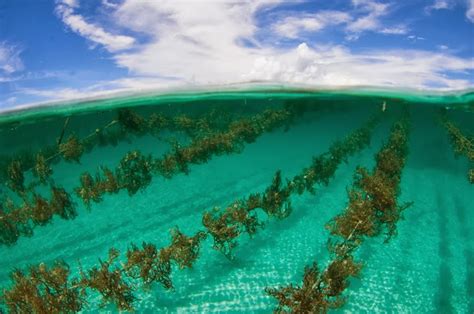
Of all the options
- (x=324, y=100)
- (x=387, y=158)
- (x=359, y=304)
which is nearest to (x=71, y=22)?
(x=387, y=158)

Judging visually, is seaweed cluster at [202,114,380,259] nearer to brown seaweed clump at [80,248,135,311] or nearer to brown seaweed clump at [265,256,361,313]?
brown seaweed clump at [80,248,135,311]

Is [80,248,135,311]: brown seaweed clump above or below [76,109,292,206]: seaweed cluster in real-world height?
below

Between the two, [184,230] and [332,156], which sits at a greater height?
[332,156]

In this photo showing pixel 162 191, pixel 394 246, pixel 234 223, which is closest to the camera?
pixel 234 223

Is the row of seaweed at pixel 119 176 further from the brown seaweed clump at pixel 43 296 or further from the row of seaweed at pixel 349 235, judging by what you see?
the row of seaweed at pixel 349 235

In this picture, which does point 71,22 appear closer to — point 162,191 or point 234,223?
point 162,191

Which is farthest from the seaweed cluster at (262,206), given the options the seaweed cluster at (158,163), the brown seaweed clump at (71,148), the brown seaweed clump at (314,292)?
the brown seaweed clump at (71,148)

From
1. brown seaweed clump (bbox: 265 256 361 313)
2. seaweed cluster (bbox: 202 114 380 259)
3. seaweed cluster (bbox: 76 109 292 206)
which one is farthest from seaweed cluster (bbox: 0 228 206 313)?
seaweed cluster (bbox: 76 109 292 206)
